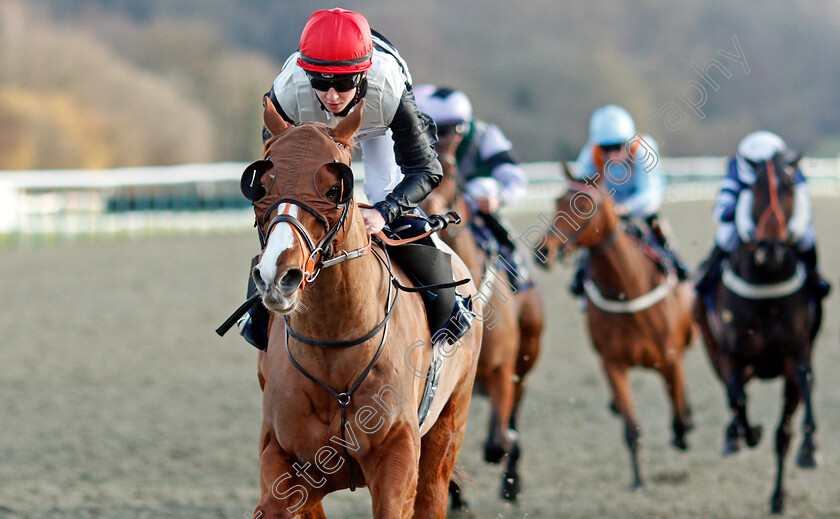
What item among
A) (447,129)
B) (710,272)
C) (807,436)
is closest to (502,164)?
(447,129)

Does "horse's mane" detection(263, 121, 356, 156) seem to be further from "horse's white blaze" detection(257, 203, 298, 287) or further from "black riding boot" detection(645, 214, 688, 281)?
"black riding boot" detection(645, 214, 688, 281)

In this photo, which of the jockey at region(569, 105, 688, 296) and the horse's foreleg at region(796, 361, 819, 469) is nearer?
the horse's foreleg at region(796, 361, 819, 469)

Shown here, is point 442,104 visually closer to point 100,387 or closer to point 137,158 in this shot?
point 100,387

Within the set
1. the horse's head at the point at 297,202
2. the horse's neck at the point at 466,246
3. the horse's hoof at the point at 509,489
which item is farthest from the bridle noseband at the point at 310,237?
the horse's hoof at the point at 509,489

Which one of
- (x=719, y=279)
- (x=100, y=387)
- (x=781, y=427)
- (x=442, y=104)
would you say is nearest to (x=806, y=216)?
(x=719, y=279)

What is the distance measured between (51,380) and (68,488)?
8.31 ft

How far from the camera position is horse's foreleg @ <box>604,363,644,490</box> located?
538 cm

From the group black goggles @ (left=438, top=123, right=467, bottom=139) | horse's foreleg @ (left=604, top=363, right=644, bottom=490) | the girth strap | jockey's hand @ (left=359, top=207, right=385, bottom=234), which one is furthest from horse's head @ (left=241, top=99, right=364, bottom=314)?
horse's foreleg @ (left=604, top=363, right=644, bottom=490)

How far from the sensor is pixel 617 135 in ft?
21.0

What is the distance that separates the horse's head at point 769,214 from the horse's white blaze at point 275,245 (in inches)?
148

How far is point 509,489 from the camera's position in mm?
4973

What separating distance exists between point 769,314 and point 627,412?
0.93 m

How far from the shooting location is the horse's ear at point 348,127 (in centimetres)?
241

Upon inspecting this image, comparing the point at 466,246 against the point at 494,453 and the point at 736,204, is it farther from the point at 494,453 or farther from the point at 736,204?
the point at 736,204
